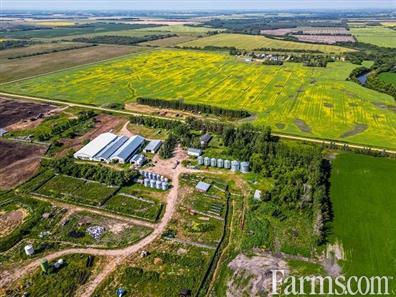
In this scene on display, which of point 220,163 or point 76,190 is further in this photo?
point 220,163

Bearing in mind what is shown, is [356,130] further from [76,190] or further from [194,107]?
[76,190]

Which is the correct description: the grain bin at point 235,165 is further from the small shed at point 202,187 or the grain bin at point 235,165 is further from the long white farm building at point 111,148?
the long white farm building at point 111,148

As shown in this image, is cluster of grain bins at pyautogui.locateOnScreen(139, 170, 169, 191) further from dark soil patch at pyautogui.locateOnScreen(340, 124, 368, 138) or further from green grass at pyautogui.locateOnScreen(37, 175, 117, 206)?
dark soil patch at pyautogui.locateOnScreen(340, 124, 368, 138)

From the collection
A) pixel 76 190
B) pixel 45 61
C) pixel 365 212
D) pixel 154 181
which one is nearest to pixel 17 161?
pixel 76 190

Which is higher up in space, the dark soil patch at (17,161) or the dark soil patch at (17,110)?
the dark soil patch at (17,161)
